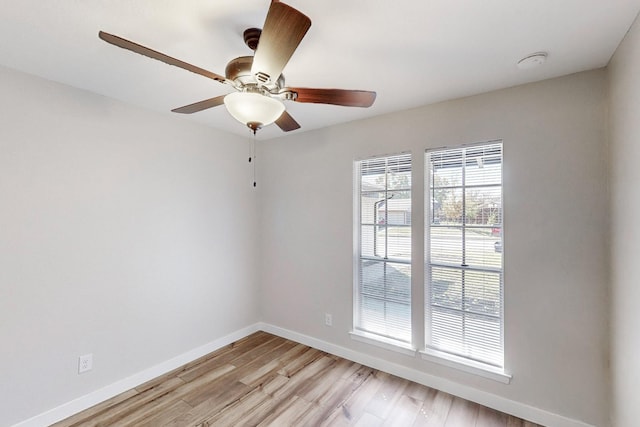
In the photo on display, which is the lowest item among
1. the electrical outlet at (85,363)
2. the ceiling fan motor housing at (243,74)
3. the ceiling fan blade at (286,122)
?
the electrical outlet at (85,363)

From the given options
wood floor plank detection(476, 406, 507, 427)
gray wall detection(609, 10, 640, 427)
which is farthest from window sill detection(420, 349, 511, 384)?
gray wall detection(609, 10, 640, 427)

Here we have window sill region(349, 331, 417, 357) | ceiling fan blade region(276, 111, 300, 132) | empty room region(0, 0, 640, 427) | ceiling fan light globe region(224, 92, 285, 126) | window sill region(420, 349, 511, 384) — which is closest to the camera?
ceiling fan light globe region(224, 92, 285, 126)

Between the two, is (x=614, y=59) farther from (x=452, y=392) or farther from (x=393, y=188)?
(x=452, y=392)

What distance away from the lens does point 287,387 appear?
2570mm

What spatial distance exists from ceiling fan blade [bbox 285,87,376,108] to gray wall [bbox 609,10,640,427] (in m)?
1.31

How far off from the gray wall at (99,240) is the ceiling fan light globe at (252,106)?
165 cm

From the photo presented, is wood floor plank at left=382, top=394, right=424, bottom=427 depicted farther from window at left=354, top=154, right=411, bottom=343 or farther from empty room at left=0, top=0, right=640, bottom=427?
window at left=354, top=154, right=411, bottom=343

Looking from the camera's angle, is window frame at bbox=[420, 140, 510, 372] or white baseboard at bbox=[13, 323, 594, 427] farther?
window frame at bbox=[420, 140, 510, 372]

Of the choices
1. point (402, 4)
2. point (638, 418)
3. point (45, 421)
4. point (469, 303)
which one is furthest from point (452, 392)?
point (45, 421)

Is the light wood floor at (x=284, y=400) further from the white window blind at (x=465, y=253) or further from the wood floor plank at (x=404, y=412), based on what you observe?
the white window blind at (x=465, y=253)

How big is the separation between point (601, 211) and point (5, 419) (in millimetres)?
4144

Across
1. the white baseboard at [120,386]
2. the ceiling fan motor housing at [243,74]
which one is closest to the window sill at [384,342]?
the white baseboard at [120,386]

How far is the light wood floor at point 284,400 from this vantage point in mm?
2158

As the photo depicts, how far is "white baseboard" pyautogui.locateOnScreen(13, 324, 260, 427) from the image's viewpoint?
82.2 inches
